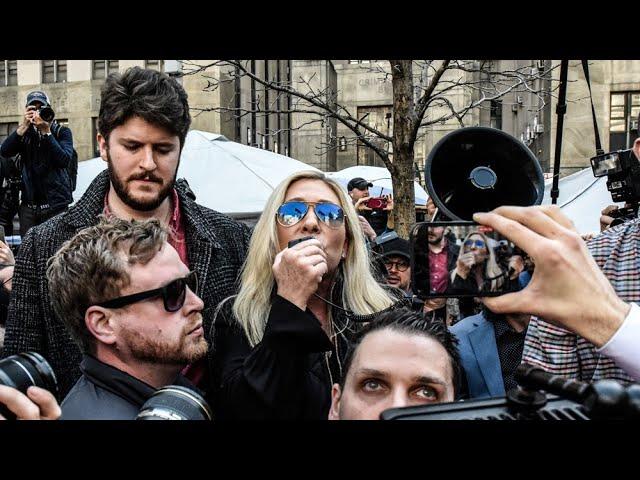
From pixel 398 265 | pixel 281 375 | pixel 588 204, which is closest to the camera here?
pixel 281 375

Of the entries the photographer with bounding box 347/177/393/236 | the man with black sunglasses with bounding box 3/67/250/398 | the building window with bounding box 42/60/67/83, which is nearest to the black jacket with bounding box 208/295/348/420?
the man with black sunglasses with bounding box 3/67/250/398

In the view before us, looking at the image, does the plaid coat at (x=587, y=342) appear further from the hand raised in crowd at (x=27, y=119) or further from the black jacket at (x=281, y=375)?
the hand raised in crowd at (x=27, y=119)

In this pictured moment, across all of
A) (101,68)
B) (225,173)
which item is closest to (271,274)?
(225,173)

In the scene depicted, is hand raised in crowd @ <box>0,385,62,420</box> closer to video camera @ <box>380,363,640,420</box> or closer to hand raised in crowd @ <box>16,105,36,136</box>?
video camera @ <box>380,363,640,420</box>

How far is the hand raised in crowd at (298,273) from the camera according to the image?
6.59 feet

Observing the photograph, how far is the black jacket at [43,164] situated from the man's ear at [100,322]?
159 inches

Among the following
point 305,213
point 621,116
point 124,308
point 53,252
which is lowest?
point 124,308

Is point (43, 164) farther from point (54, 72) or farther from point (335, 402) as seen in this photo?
point (54, 72)

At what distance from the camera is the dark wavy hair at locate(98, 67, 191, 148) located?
255cm

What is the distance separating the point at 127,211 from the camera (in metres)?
2.69

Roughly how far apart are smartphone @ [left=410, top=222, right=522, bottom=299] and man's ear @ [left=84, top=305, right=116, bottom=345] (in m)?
1.23

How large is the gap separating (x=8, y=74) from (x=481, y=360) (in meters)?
28.7

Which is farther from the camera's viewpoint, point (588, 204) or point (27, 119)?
point (588, 204)
